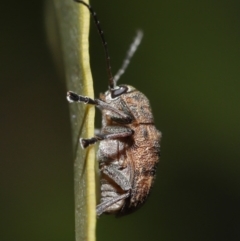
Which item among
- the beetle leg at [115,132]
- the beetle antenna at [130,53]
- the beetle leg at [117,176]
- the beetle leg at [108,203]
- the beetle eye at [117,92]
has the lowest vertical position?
the beetle leg at [108,203]

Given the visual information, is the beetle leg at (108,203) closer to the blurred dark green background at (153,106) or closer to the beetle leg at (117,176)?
the beetle leg at (117,176)

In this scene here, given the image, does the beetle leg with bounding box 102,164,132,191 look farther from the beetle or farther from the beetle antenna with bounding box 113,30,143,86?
the beetle antenna with bounding box 113,30,143,86

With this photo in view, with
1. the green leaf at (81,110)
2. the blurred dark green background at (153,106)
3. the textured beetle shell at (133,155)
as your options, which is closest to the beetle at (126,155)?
the textured beetle shell at (133,155)

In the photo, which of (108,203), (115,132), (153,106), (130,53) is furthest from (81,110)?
(153,106)

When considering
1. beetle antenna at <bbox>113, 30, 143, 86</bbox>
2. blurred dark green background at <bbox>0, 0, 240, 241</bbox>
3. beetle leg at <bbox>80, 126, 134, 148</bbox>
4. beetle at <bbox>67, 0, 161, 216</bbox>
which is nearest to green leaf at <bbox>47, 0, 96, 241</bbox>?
beetle leg at <bbox>80, 126, 134, 148</bbox>

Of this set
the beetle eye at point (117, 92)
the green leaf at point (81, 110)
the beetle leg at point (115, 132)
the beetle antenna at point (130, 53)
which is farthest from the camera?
the beetle antenna at point (130, 53)

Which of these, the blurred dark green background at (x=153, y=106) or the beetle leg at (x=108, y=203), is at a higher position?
the blurred dark green background at (x=153, y=106)
